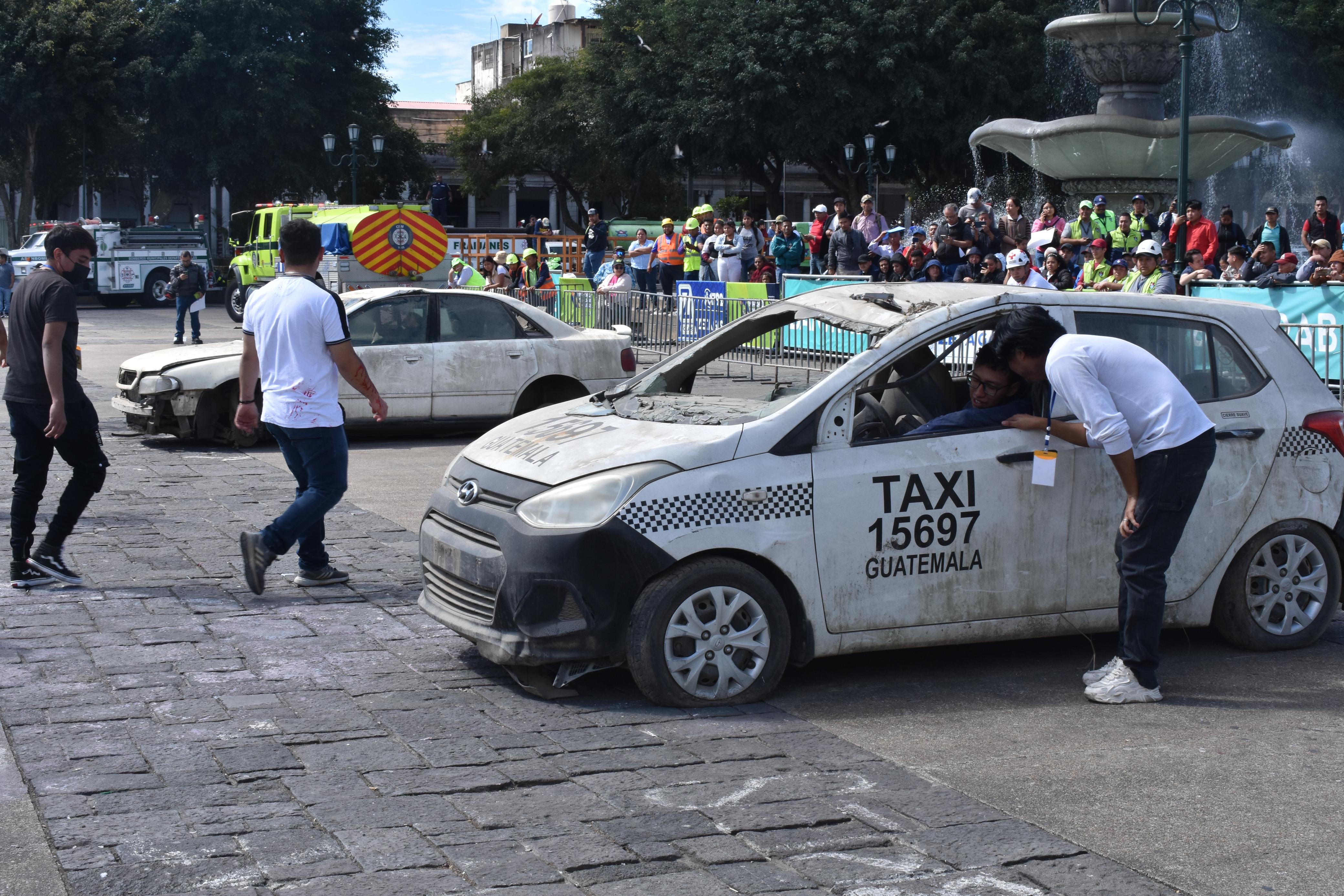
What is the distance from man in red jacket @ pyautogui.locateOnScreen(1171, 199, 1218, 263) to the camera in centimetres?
1764

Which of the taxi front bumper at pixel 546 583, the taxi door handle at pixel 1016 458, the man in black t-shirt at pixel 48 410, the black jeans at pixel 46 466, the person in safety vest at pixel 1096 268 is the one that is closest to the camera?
the taxi front bumper at pixel 546 583

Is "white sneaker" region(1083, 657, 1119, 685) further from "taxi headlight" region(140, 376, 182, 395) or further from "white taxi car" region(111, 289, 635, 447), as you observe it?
"taxi headlight" region(140, 376, 182, 395)

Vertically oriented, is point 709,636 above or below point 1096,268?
below

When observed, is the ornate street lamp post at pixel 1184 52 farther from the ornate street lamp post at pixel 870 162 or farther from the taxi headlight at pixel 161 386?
the ornate street lamp post at pixel 870 162

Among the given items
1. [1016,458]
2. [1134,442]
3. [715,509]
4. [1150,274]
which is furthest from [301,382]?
[1150,274]

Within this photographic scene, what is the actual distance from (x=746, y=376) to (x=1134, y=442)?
2.52m

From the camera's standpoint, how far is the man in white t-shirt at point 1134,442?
5.40 meters

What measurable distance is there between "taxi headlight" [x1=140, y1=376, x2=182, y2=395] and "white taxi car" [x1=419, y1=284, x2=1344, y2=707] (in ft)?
22.0

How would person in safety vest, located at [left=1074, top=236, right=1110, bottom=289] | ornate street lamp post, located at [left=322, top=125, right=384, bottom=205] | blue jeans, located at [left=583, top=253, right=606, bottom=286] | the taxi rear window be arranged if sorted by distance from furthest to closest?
ornate street lamp post, located at [left=322, top=125, right=384, bottom=205]
blue jeans, located at [left=583, top=253, right=606, bottom=286]
person in safety vest, located at [left=1074, top=236, right=1110, bottom=289]
the taxi rear window

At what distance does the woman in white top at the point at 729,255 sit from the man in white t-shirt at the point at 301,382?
16180 millimetres

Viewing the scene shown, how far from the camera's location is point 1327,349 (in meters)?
12.7

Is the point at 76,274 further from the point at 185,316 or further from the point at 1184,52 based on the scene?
the point at 185,316

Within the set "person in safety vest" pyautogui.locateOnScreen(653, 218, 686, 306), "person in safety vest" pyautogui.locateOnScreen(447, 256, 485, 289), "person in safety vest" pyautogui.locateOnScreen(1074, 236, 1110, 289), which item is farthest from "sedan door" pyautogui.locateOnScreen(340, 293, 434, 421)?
"person in safety vest" pyautogui.locateOnScreen(653, 218, 686, 306)

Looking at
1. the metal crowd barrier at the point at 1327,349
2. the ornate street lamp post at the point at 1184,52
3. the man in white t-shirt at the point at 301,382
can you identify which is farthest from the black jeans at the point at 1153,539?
the ornate street lamp post at the point at 1184,52
